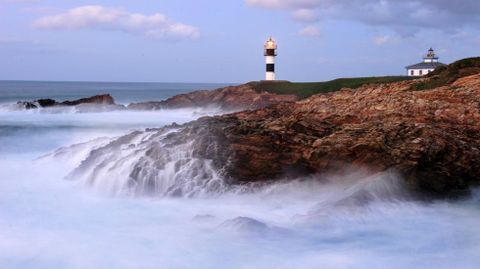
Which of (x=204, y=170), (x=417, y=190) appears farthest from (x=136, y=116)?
(x=417, y=190)

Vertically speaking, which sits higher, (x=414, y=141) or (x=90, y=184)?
(x=414, y=141)

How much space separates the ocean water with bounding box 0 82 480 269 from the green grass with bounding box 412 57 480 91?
10279mm

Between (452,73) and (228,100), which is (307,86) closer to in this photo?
(228,100)

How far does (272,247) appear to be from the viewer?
8.55 metres

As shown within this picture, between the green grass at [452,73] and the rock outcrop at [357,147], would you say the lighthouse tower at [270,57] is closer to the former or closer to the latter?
the green grass at [452,73]

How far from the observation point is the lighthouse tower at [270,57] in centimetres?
4422

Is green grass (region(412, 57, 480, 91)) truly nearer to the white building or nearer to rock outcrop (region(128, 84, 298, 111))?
rock outcrop (region(128, 84, 298, 111))

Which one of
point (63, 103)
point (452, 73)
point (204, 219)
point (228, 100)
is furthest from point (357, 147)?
point (63, 103)

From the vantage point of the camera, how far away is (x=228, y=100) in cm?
3803

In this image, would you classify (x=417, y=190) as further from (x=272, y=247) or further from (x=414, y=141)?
(x=272, y=247)

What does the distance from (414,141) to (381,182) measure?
1305mm

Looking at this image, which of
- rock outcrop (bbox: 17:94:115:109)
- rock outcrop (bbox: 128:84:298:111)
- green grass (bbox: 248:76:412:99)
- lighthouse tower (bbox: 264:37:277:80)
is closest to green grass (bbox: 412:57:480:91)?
green grass (bbox: 248:76:412:99)

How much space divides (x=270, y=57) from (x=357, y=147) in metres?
34.2

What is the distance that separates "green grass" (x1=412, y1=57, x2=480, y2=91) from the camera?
814 inches
